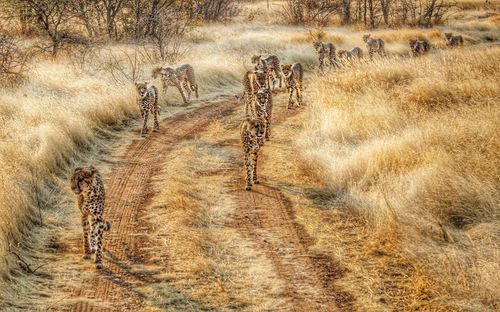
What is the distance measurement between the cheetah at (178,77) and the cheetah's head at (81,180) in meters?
11.0

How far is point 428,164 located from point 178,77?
35.7 ft

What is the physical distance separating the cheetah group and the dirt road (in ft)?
1.22

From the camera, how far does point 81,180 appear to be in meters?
7.30

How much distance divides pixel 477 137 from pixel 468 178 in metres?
1.45

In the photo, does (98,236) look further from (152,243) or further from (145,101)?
(145,101)

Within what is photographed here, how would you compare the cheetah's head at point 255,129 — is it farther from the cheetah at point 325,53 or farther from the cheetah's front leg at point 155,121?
the cheetah at point 325,53

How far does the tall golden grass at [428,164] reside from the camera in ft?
22.5

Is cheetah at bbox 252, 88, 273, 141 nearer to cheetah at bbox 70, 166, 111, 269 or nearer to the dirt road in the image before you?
the dirt road

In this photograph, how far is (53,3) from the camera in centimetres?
2548

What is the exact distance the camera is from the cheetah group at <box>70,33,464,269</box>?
7402mm

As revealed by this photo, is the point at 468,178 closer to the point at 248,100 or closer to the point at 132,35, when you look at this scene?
the point at 248,100

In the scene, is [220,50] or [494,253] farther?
[220,50]

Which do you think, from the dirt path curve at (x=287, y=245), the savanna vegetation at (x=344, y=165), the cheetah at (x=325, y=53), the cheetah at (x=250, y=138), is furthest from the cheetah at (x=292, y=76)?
the cheetah at (x=250, y=138)

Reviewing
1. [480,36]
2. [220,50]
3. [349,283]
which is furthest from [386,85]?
[480,36]
